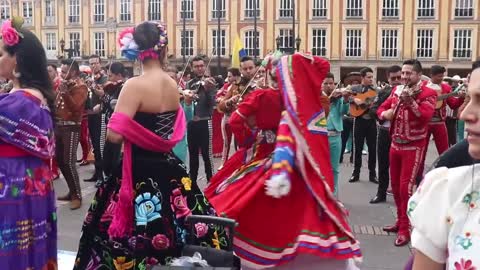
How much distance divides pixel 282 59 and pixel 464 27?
1625 inches

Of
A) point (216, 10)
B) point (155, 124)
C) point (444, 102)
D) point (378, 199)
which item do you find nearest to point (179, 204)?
point (155, 124)

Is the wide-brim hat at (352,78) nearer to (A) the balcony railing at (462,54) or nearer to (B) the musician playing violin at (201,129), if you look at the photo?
(B) the musician playing violin at (201,129)

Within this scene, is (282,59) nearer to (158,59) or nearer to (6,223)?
(158,59)

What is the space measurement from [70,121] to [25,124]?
14.2 ft

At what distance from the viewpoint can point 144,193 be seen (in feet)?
11.5

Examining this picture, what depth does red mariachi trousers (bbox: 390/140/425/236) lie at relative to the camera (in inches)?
216

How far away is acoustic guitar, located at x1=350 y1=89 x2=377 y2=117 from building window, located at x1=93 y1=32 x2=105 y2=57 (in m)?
41.4

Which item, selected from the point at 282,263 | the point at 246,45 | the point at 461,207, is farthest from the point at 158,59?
the point at 246,45

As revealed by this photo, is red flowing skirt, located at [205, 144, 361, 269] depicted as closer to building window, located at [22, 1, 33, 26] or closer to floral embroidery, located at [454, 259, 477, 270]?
floral embroidery, located at [454, 259, 477, 270]

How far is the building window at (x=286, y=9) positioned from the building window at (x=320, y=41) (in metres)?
2.35

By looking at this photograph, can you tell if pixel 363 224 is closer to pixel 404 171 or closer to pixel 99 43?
pixel 404 171

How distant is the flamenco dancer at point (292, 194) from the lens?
3891mm

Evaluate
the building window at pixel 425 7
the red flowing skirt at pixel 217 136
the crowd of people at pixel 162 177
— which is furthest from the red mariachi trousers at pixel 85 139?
the building window at pixel 425 7

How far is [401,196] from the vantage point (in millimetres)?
5555
